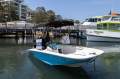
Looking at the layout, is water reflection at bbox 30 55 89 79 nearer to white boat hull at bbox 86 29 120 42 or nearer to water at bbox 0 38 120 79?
water at bbox 0 38 120 79

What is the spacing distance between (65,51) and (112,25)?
29772mm

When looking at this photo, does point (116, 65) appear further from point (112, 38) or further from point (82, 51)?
point (112, 38)

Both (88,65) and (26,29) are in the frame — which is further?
(26,29)

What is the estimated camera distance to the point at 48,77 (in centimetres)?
1814

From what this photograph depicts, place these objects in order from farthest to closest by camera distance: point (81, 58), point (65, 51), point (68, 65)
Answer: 1. point (65, 51)
2. point (68, 65)
3. point (81, 58)

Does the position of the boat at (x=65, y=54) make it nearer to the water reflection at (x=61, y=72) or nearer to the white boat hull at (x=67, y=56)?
the white boat hull at (x=67, y=56)

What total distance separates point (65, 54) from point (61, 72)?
1192mm

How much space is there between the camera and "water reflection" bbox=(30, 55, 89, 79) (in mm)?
18142

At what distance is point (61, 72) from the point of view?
63.2 feet

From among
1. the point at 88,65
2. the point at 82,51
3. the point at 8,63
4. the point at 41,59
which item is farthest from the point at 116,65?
the point at 8,63

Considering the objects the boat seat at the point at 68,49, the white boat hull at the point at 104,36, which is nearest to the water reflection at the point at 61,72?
the boat seat at the point at 68,49

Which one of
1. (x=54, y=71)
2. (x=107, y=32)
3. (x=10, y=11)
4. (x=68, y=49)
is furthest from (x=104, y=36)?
(x=10, y=11)

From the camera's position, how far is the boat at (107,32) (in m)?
48.7

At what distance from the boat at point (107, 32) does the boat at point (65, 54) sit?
90.3 feet
